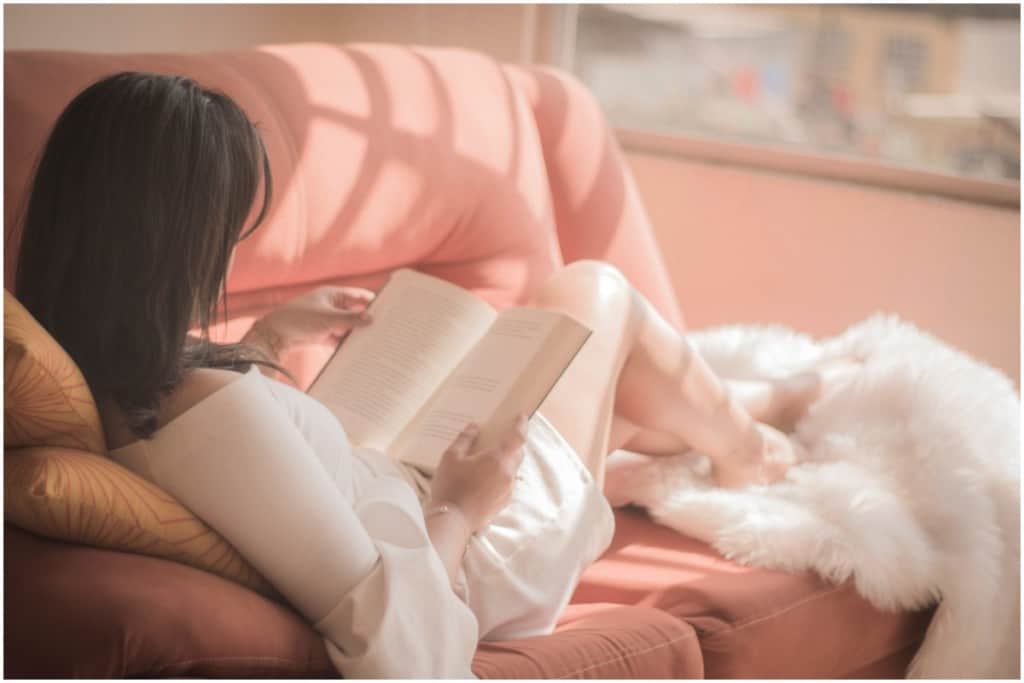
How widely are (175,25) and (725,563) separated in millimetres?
1828

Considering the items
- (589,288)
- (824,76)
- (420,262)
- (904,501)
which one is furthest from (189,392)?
(824,76)

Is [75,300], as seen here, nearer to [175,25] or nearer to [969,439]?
[969,439]

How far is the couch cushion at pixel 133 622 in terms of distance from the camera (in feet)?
3.28

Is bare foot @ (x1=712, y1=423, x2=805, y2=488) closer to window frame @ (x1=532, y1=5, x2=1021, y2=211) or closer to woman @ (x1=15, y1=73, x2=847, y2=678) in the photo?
woman @ (x1=15, y1=73, x2=847, y2=678)

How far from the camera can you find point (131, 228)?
1.12 meters

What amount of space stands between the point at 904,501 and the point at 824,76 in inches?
56.4

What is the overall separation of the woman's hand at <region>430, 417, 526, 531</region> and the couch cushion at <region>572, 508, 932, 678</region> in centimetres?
39

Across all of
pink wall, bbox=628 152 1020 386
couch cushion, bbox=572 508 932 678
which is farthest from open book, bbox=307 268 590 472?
pink wall, bbox=628 152 1020 386

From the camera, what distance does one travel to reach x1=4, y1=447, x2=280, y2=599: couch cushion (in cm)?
105

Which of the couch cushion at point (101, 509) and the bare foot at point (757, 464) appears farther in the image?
the bare foot at point (757, 464)

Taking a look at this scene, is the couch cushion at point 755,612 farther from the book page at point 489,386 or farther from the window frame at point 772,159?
the window frame at point 772,159

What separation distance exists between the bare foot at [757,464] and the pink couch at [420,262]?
0.14 m

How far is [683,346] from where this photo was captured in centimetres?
185

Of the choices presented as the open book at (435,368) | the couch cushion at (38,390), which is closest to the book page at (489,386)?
the open book at (435,368)
